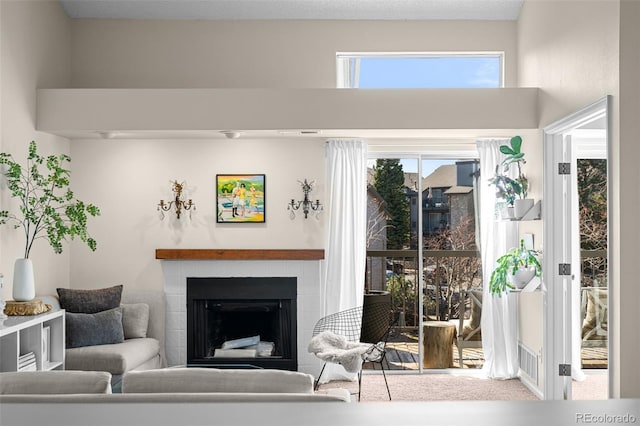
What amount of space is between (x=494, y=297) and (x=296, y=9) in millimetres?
3066

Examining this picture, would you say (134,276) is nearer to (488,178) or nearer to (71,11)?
(71,11)

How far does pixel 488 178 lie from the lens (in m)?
6.25

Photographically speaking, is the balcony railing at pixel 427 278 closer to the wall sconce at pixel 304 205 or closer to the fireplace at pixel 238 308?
the wall sconce at pixel 304 205

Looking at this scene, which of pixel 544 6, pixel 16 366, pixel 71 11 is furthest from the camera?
pixel 71 11

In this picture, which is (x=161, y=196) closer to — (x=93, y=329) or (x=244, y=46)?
(x=93, y=329)

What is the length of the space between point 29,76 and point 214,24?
65.1 inches

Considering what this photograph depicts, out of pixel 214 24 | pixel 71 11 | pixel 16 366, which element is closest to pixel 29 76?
pixel 71 11

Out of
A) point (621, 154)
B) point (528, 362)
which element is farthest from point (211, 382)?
point (528, 362)

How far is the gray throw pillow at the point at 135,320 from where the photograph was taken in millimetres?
5816

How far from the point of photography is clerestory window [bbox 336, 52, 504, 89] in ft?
20.3

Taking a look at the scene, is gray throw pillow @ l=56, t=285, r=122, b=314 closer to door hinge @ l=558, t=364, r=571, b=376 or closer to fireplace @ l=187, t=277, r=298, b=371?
fireplace @ l=187, t=277, r=298, b=371

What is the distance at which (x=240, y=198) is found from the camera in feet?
20.3

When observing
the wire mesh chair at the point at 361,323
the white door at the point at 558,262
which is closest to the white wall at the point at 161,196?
the wire mesh chair at the point at 361,323

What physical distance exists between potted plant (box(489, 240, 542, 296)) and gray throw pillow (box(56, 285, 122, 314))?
3.11 meters
